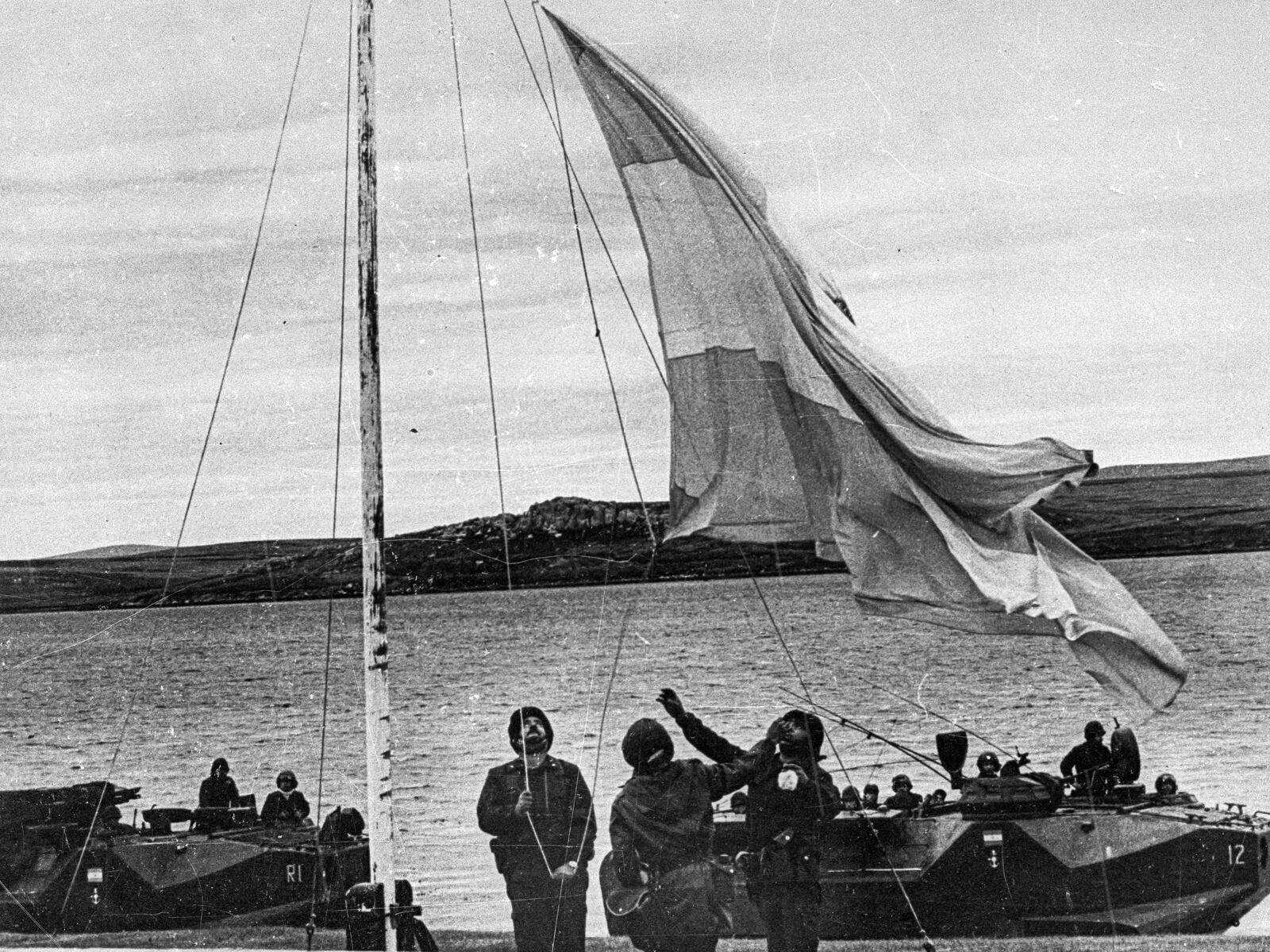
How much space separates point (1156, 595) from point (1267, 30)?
73.8 inches

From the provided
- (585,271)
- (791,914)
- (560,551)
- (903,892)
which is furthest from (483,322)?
(903,892)

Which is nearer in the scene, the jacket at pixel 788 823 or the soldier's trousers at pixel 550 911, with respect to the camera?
the jacket at pixel 788 823

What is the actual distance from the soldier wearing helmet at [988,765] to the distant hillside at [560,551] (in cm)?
73

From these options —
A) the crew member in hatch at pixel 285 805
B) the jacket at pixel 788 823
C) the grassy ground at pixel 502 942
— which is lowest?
the grassy ground at pixel 502 942

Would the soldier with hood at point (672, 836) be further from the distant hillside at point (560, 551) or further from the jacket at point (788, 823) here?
the distant hillside at point (560, 551)

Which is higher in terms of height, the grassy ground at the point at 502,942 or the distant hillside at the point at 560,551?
the distant hillside at the point at 560,551

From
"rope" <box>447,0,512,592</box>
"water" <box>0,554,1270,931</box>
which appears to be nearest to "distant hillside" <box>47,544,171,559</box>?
"water" <box>0,554,1270,931</box>

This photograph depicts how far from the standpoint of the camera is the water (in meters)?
5.08

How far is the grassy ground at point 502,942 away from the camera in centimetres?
500

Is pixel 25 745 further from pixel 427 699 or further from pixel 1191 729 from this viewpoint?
pixel 1191 729

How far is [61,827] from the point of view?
5.80 m

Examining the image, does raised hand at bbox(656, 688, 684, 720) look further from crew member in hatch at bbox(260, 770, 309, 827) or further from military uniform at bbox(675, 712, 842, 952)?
crew member in hatch at bbox(260, 770, 309, 827)

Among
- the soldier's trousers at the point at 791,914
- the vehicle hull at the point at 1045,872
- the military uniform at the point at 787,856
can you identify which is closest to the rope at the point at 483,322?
the military uniform at the point at 787,856

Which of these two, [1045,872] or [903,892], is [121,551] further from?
[1045,872]
